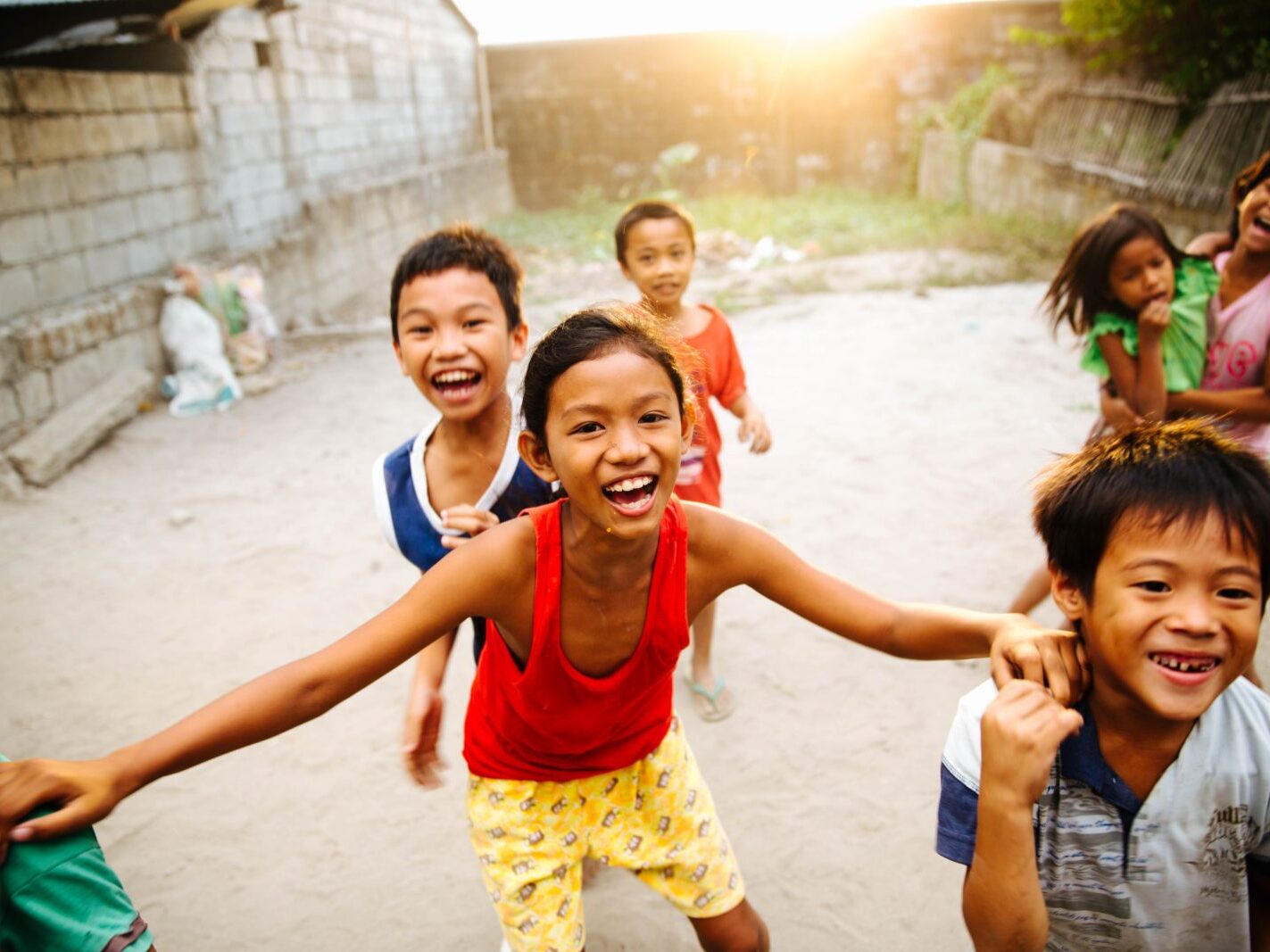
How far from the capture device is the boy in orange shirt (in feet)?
9.39

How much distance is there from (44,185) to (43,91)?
54 cm

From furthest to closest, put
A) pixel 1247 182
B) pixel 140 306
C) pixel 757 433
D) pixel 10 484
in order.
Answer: pixel 140 306 → pixel 10 484 → pixel 757 433 → pixel 1247 182

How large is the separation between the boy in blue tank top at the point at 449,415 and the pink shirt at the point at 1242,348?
1924 millimetres

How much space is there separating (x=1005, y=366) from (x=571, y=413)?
539 centimetres

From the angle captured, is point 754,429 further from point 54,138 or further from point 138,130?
point 138,130

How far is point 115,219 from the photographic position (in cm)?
622

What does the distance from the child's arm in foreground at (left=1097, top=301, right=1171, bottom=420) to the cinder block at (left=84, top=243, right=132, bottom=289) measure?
5960 millimetres

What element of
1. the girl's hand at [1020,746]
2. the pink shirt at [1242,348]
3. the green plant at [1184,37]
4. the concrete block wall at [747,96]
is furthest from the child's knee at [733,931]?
the concrete block wall at [747,96]

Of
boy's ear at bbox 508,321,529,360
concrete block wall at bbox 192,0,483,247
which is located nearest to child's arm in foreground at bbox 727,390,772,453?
boy's ear at bbox 508,321,529,360

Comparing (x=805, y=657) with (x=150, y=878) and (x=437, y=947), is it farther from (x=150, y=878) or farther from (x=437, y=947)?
(x=150, y=878)

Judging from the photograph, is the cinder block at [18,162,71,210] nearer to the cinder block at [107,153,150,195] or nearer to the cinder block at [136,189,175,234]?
the cinder block at [107,153,150,195]

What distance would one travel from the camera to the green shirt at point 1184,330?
2551 mm

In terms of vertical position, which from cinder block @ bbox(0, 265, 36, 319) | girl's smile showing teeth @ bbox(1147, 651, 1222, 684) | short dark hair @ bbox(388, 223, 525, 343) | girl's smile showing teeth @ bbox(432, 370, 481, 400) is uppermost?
short dark hair @ bbox(388, 223, 525, 343)

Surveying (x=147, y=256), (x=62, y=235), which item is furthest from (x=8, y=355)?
(x=147, y=256)
